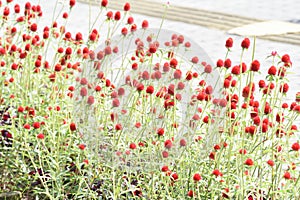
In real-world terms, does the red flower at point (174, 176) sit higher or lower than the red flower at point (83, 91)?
lower

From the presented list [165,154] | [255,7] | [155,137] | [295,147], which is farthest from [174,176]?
[255,7]

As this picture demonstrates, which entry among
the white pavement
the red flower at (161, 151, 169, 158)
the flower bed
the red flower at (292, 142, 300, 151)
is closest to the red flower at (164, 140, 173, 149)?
the flower bed

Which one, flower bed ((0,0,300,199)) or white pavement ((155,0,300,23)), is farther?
white pavement ((155,0,300,23))

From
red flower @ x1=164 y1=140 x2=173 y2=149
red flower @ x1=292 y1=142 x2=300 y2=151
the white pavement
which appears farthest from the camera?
the white pavement

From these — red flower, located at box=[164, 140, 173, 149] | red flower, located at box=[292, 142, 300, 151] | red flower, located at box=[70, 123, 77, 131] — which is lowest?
red flower, located at box=[70, 123, 77, 131]

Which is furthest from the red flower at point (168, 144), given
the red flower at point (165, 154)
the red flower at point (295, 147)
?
the red flower at point (295, 147)

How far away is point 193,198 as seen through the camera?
3.13 meters

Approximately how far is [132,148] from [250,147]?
1.83 feet

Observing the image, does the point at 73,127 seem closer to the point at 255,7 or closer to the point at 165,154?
the point at 165,154

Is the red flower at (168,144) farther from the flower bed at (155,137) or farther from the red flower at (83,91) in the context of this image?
the red flower at (83,91)

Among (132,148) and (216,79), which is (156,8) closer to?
(216,79)

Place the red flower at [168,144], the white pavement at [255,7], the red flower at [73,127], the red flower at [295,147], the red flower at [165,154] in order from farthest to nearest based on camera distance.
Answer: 1. the white pavement at [255,7]
2. the red flower at [73,127]
3. the red flower at [165,154]
4. the red flower at [168,144]
5. the red flower at [295,147]

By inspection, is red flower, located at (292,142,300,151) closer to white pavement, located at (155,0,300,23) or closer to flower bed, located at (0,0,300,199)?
flower bed, located at (0,0,300,199)

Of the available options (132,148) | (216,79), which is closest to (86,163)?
(132,148)
